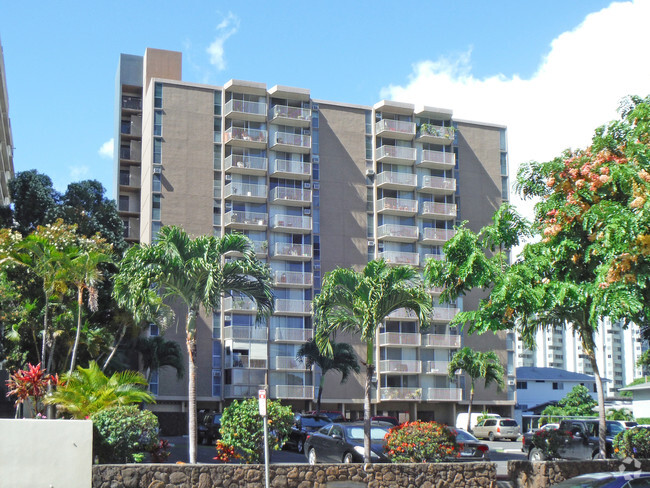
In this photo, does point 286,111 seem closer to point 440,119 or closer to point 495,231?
point 440,119

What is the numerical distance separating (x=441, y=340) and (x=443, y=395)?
4.24 meters

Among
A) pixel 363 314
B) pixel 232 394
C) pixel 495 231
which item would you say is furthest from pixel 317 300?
pixel 232 394

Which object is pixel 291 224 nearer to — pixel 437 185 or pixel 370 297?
pixel 437 185

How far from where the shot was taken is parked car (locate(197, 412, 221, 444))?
38406mm

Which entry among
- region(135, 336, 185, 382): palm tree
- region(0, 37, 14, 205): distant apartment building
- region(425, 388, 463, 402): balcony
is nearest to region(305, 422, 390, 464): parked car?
region(0, 37, 14, 205): distant apartment building

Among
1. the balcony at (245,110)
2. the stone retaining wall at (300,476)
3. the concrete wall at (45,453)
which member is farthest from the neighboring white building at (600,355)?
the concrete wall at (45,453)

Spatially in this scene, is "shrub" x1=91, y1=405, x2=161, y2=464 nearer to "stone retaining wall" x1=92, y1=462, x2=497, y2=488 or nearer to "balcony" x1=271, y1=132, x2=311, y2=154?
"stone retaining wall" x1=92, y1=462, x2=497, y2=488

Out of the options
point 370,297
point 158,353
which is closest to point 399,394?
point 158,353

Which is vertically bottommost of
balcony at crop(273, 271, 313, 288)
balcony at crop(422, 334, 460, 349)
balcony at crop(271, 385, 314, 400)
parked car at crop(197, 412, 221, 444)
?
parked car at crop(197, 412, 221, 444)

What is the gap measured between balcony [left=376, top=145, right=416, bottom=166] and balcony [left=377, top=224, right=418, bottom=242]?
17.5 ft

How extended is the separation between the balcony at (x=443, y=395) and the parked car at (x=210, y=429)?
26.2 m

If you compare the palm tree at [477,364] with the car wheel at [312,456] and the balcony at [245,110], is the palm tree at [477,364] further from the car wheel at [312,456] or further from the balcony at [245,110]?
the car wheel at [312,456]

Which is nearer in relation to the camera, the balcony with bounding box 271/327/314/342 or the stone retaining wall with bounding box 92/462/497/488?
the stone retaining wall with bounding box 92/462/497/488

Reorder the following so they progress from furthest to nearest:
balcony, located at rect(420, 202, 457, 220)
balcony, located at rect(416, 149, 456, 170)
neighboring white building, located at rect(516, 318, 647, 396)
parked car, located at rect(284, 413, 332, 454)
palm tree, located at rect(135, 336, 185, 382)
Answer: neighboring white building, located at rect(516, 318, 647, 396) → balcony, located at rect(416, 149, 456, 170) → balcony, located at rect(420, 202, 457, 220) → palm tree, located at rect(135, 336, 185, 382) → parked car, located at rect(284, 413, 332, 454)
